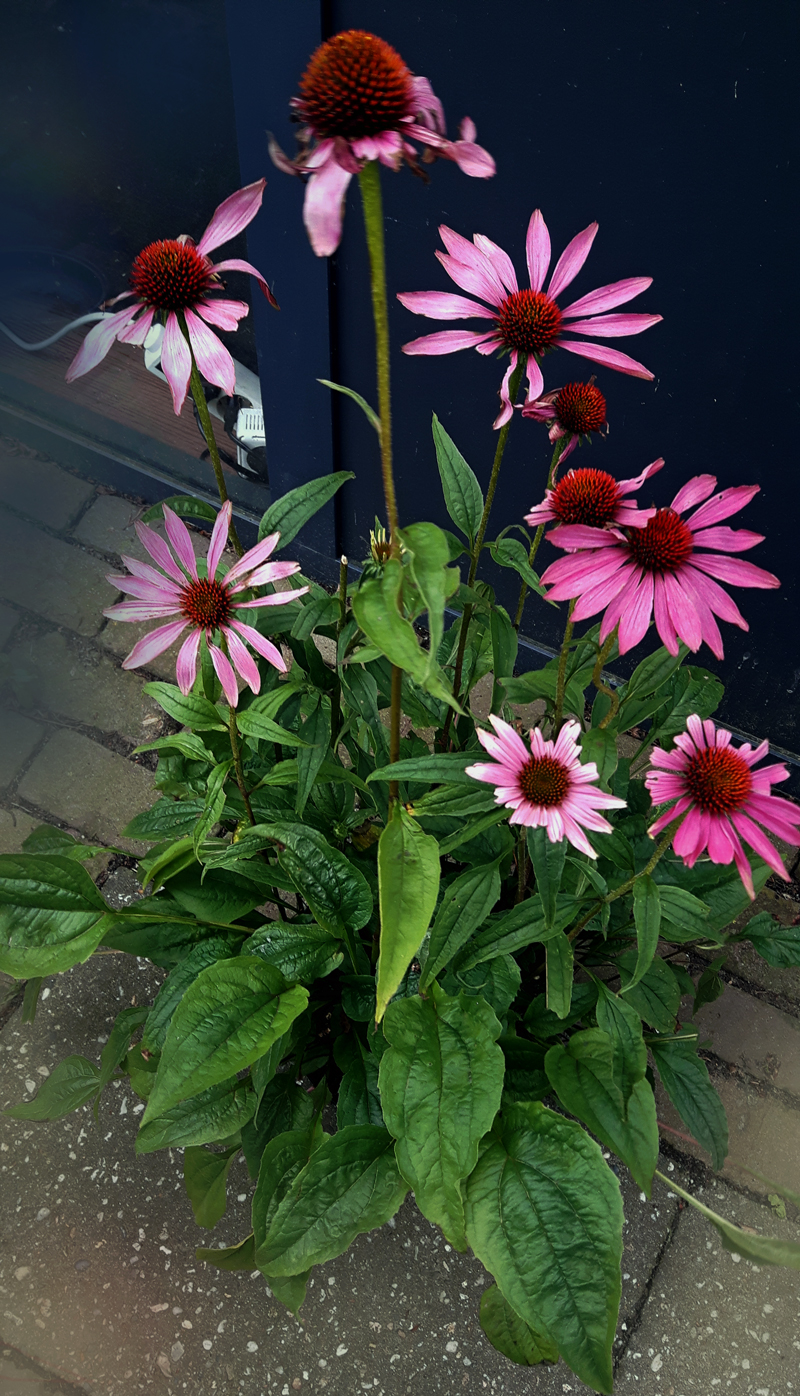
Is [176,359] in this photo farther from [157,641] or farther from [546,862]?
[546,862]

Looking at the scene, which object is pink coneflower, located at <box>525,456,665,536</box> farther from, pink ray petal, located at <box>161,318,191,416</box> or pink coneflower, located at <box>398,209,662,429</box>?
pink ray petal, located at <box>161,318,191,416</box>

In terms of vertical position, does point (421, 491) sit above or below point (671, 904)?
above

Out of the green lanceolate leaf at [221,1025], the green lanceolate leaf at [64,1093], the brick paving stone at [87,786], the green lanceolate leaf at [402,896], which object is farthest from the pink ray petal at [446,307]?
the brick paving stone at [87,786]

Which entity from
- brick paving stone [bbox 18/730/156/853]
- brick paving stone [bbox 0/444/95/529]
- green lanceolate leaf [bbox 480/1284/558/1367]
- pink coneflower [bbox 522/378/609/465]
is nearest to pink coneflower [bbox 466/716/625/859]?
pink coneflower [bbox 522/378/609/465]

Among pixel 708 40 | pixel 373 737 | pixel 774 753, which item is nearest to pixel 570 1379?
pixel 373 737

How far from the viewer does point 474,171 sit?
692mm

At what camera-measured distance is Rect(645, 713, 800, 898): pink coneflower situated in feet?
2.97

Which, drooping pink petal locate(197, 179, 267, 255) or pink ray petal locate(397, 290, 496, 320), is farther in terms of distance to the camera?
pink ray petal locate(397, 290, 496, 320)

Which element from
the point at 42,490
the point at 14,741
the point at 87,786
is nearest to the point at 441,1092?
the point at 87,786

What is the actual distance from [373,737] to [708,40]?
93 cm

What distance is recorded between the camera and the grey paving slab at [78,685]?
7.16 ft

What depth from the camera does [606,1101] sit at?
118 cm

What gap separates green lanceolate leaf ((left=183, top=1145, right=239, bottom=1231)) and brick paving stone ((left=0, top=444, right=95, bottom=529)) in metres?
1.54

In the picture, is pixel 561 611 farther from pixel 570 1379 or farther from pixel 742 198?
pixel 570 1379
